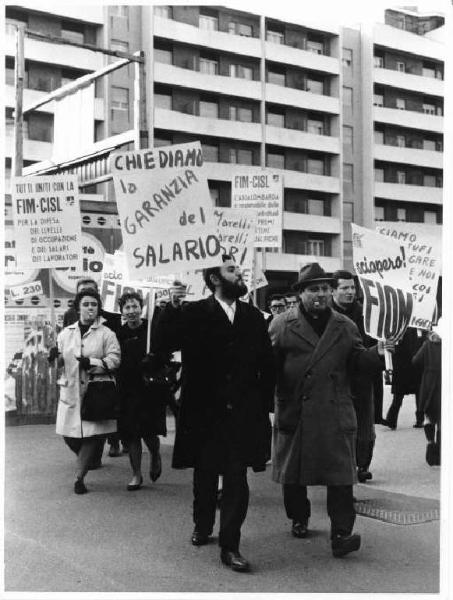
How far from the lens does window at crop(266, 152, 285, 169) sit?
50688 mm

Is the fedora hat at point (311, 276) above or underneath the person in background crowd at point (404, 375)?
above

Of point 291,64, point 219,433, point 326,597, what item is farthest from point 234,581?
point 291,64

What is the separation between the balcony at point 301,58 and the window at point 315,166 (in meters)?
5.39

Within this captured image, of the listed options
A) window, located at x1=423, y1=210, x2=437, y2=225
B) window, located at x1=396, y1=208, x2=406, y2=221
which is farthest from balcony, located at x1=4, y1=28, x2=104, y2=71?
window, located at x1=423, y1=210, x2=437, y2=225

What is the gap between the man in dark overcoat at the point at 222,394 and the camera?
5320 millimetres

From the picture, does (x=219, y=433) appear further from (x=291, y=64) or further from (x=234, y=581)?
(x=291, y=64)

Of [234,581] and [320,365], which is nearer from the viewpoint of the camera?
[234,581]

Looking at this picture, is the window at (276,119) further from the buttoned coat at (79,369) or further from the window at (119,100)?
the buttoned coat at (79,369)

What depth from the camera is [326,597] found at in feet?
15.0

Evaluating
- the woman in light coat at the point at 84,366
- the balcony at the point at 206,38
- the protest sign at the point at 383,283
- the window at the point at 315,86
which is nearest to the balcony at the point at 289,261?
the window at the point at 315,86

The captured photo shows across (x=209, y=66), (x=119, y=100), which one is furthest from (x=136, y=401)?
(x=209, y=66)

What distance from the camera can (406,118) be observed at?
53500 mm

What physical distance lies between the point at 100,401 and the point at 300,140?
1773 inches

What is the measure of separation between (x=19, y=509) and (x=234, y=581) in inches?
98.6
